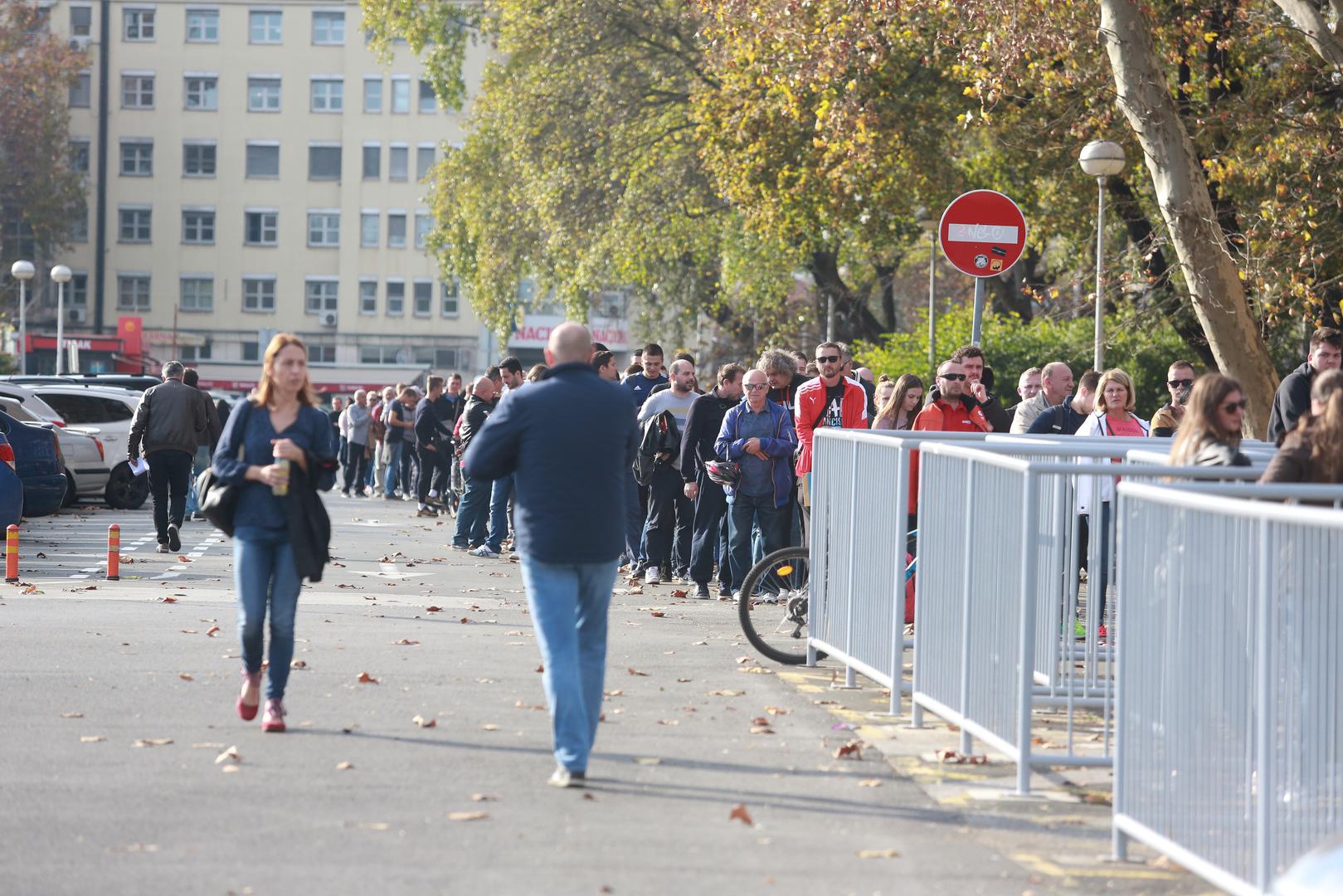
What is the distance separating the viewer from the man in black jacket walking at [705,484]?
15992 mm

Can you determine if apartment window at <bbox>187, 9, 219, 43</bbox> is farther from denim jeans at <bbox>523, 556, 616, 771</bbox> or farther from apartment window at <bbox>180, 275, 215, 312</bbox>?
denim jeans at <bbox>523, 556, 616, 771</bbox>

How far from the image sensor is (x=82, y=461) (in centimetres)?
2688

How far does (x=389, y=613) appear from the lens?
555 inches

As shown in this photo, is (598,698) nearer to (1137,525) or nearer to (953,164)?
(1137,525)

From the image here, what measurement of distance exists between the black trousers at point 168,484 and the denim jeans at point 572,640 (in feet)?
39.5

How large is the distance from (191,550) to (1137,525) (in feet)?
48.9

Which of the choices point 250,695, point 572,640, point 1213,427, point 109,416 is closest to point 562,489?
point 572,640

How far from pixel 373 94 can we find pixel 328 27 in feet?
10.8

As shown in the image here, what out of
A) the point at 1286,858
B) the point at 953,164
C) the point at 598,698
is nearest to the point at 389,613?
the point at 598,698

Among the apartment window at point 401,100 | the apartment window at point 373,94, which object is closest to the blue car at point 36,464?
the apartment window at point 401,100

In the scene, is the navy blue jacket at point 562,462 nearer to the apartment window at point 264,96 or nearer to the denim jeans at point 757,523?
the denim jeans at point 757,523

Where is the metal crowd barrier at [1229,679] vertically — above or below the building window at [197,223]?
below

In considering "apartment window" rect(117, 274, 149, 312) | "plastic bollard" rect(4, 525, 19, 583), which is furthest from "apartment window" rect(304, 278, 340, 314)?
"plastic bollard" rect(4, 525, 19, 583)

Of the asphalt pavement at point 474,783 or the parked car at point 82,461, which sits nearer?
the asphalt pavement at point 474,783
